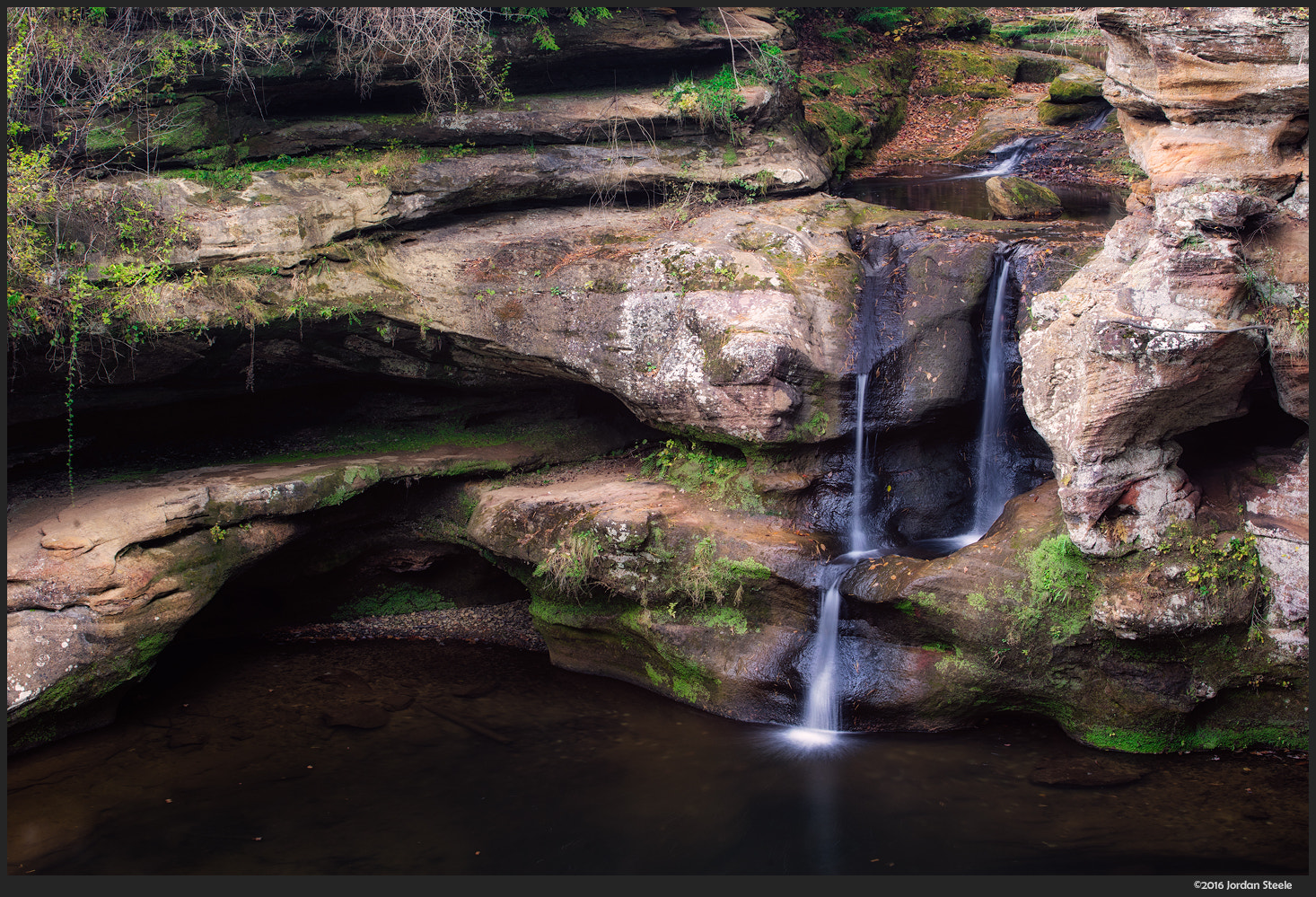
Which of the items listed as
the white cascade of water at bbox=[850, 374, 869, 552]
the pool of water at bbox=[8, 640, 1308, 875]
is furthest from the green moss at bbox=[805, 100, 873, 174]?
the pool of water at bbox=[8, 640, 1308, 875]

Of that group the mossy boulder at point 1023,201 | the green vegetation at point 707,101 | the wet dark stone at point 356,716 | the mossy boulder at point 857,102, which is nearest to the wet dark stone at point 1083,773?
the wet dark stone at point 356,716

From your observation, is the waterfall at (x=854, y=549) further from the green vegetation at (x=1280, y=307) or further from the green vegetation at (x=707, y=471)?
the green vegetation at (x=1280, y=307)

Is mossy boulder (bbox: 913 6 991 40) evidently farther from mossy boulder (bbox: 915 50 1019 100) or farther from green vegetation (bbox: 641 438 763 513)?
green vegetation (bbox: 641 438 763 513)

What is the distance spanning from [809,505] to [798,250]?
3.04 meters

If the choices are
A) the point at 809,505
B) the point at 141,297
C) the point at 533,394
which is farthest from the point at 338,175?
the point at 809,505

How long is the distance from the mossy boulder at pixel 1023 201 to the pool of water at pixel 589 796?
6431mm

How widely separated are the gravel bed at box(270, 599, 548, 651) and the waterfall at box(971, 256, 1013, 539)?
18.1 ft

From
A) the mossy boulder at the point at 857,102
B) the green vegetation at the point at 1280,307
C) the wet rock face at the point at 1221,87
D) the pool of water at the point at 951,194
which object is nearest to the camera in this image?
the green vegetation at the point at 1280,307

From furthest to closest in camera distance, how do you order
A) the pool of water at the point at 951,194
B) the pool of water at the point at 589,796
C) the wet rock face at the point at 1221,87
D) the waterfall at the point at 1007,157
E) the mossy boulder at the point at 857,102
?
the mossy boulder at the point at 857,102 → the waterfall at the point at 1007,157 → the pool of water at the point at 951,194 → the wet rock face at the point at 1221,87 → the pool of water at the point at 589,796

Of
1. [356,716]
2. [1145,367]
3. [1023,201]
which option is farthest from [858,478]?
[356,716]

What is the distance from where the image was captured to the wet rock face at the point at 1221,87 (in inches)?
282

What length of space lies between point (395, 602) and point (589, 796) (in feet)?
15.5

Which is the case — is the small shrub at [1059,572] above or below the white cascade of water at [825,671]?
above

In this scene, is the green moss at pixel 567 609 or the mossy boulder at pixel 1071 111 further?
the mossy boulder at pixel 1071 111
